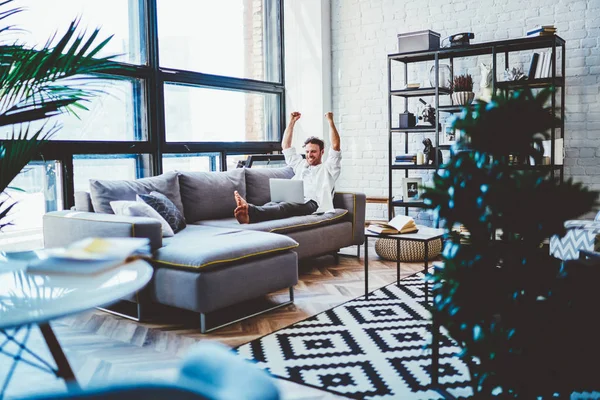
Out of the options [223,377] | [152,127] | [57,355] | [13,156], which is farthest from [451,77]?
[223,377]

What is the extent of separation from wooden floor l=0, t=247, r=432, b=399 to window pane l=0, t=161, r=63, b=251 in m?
1.09

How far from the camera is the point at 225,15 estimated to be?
234 inches

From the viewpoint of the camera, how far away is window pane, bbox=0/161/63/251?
4.09 metres

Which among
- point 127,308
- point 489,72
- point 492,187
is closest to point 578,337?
point 492,187

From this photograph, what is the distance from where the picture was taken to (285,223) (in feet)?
14.4

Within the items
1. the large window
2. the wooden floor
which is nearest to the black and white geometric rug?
the wooden floor

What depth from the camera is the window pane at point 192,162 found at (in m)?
5.24

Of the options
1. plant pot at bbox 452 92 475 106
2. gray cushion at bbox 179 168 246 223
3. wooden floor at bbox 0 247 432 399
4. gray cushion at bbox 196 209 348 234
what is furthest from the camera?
plant pot at bbox 452 92 475 106

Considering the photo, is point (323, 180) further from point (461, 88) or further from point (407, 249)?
point (461, 88)

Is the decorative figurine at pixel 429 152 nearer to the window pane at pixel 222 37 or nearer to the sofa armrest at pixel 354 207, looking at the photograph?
the sofa armrest at pixel 354 207

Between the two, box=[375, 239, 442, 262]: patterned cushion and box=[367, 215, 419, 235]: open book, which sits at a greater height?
box=[367, 215, 419, 235]: open book

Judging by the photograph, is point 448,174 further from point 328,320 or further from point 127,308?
point 127,308

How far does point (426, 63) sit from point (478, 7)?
0.72 metres

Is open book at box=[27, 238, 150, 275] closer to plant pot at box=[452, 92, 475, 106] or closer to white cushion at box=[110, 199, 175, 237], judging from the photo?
white cushion at box=[110, 199, 175, 237]
